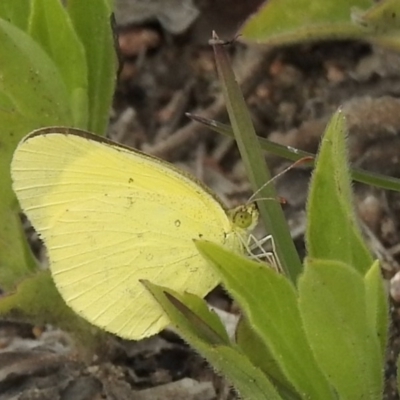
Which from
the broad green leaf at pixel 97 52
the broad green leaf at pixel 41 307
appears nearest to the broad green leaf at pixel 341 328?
the broad green leaf at pixel 41 307

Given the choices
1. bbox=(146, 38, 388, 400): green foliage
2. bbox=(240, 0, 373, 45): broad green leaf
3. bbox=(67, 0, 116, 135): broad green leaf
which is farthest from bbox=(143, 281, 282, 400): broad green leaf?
bbox=(240, 0, 373, 45): broad green leaf

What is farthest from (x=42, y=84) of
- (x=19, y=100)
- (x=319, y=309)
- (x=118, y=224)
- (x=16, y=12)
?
(x=319, y=309)

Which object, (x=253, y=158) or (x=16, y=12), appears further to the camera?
(x=16, y=12)

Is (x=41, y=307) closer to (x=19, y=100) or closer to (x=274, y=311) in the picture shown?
(x=19, y=100)

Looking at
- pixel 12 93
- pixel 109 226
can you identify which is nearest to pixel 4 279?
pixel 109 226

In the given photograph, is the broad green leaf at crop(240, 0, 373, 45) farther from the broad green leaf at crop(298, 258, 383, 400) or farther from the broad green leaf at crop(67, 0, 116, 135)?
the broad green leaf at crop(298, 258, 383, 400)

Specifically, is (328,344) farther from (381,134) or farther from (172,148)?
(172,148)

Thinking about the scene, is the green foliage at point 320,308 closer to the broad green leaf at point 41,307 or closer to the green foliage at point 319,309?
the green foliage at point 319,309
